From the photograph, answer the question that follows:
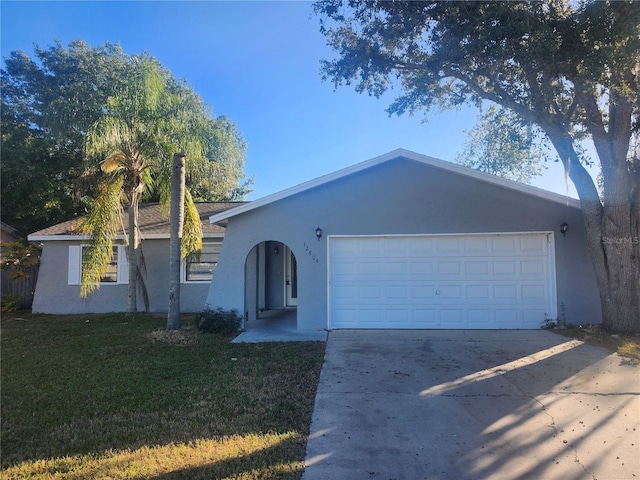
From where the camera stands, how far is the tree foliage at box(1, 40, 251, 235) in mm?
19484

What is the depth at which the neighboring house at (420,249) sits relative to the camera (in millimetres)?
9000

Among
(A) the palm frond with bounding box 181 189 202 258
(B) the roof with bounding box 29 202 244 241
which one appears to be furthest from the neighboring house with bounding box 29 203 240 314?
(A) the palm frond with bounding box 181 189 202 258

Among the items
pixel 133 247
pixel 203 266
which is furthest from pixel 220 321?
pixel 203 266

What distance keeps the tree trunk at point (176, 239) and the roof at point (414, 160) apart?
2.92ft

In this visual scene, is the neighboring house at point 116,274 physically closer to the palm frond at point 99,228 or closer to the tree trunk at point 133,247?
the tree trunk at point 133,247

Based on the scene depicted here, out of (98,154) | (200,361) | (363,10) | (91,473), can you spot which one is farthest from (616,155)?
(98,154)

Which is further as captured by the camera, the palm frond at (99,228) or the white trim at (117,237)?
the white trim at (117,237)

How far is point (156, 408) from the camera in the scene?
470 cm

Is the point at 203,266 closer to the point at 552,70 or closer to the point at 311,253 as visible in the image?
the point at 311,253

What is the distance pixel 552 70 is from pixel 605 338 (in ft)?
17.8

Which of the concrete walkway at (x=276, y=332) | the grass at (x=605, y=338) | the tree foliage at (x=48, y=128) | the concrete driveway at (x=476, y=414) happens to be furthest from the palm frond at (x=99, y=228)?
the grass at (x=605, y=338)

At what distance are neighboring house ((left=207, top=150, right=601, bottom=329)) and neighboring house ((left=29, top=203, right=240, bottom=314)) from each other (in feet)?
11.9

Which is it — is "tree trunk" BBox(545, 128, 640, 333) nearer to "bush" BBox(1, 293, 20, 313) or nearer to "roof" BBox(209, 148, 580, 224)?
"roof" BBox(209, 148, 580, 224)

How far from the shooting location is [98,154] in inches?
393
